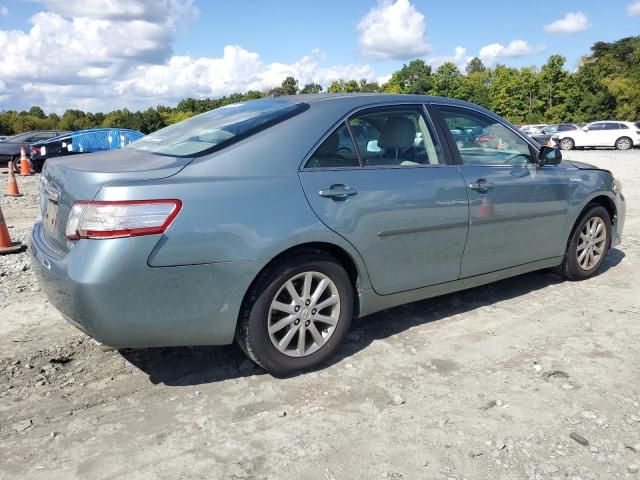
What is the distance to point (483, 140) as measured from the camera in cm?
441

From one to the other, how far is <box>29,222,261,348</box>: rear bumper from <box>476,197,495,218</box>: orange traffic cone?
185cm

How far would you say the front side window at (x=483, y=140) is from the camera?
13.7 ft

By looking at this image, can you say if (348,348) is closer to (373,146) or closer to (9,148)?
(373,146)

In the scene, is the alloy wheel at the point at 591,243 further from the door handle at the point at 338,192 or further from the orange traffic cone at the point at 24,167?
the orange traffic cone at the point at 24,167

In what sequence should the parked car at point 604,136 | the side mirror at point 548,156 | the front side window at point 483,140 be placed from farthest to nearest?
the parked car at point 604,136, the side mirror at point 548,156, the front side window at point 483,140

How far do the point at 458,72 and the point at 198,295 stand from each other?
Answer: 2920 inches

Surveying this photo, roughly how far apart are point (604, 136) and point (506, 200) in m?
28.2

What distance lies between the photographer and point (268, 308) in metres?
3.16

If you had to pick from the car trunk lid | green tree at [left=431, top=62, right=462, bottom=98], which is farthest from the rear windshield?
green tree at [left=431, top=62, right=462, bottom=98]

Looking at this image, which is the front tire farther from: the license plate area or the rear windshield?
the license plate area

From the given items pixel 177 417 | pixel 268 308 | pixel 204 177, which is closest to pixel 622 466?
pixel 268 308

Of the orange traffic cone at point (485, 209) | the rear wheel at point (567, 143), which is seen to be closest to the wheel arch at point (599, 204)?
the orange traffic cone at point (485, 209)

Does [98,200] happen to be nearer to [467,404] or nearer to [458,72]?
[467,404]

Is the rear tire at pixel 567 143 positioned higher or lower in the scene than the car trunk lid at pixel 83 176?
lower
